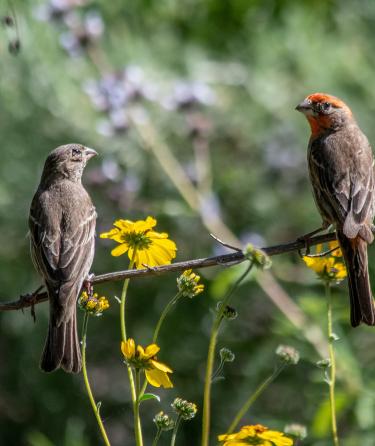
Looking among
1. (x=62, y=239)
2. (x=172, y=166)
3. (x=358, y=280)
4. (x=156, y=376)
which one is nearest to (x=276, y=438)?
(x=156, y=376)

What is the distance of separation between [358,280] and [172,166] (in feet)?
7.85

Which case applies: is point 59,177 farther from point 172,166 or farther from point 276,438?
point 276,438

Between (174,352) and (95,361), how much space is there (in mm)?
842

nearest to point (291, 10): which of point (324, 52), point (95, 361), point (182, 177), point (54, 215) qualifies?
point (324, 52)

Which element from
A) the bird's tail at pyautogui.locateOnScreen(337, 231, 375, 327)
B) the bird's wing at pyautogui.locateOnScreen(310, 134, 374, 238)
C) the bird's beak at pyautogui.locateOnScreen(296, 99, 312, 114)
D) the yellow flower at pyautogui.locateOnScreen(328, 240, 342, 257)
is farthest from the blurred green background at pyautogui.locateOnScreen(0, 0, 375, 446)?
the bird's tail at pyautogui.locateOnScreen(337, 231, 375, 327)

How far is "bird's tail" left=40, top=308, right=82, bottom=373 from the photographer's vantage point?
13.6ft

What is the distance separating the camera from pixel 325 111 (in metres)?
5.48

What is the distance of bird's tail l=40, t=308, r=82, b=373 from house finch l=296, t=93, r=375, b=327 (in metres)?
1.21

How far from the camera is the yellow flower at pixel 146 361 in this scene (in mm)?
3011

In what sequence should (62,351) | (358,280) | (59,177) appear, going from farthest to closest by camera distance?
(59,177), (358,280), (62,351)

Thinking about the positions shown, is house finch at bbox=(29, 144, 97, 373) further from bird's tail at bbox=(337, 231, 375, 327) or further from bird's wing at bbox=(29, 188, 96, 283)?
bird's tail at bbox=(337, 231, 375, 327)

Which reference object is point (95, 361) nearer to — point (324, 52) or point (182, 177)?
point (182, 177)

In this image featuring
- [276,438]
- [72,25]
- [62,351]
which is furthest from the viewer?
[72,25]

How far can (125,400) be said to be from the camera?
7047mm
